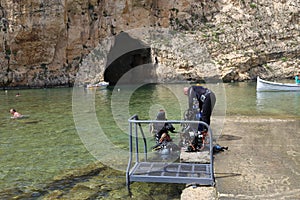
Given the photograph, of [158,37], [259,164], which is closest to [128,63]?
[158,37]

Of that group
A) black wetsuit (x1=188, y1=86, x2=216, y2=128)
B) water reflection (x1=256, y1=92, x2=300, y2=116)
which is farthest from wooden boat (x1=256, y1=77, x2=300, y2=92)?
black wetsuit (x1=188, y1=86, x2=216, y2=128)

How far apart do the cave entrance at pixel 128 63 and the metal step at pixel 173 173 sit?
39.6 m

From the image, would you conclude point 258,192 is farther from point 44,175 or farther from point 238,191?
point 44,175

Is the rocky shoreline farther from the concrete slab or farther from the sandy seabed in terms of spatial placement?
the concrete slab

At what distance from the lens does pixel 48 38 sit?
4156cm

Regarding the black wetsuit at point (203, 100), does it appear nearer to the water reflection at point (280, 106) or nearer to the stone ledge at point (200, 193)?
the stone ledge at point (200, 193)

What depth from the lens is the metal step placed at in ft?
18.2

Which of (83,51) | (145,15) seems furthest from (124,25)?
(83,51)

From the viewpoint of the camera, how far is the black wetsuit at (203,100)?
700 centimetres

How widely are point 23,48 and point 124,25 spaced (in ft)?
47.5

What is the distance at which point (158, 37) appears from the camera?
45438 mm

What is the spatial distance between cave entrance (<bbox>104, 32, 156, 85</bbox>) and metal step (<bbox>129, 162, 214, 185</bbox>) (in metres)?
39.6

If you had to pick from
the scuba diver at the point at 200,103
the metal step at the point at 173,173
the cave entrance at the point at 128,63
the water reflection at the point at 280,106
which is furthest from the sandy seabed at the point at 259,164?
the cave entrance at the point at 128,63

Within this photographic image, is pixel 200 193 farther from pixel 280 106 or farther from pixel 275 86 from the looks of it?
pixel 275 86
